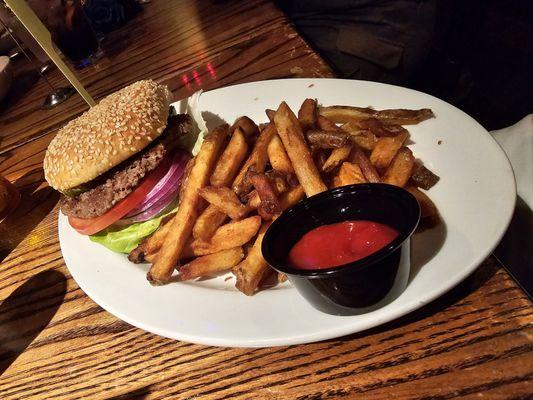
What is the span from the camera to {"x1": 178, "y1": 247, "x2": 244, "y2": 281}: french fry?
1.70m

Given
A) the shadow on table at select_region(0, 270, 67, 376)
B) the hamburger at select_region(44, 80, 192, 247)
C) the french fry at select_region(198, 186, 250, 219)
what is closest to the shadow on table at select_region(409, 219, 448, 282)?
the french fry at select_region(198, 186, 250, 219)

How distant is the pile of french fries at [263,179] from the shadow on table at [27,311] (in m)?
0.56

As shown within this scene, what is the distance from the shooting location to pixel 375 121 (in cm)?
188

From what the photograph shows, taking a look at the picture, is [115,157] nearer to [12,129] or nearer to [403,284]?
[403,284]

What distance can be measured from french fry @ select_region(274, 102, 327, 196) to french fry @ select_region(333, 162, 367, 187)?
0.08 m

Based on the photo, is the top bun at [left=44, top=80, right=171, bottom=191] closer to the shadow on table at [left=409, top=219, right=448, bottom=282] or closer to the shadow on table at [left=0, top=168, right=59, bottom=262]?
the shadow on table at [left=0, top=168, right=59, bottom=262]

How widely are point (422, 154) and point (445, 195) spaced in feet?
0.96

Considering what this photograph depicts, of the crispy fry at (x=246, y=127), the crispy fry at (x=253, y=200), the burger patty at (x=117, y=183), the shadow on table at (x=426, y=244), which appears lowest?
the shadow on table at (x=426, y=244)

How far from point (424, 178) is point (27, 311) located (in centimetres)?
202

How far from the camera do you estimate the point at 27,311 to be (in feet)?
7.02

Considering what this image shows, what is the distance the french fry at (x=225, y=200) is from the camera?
5.63 ft

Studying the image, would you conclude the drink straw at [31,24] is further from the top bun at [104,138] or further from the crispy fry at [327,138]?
the crispy fry at [327,138]

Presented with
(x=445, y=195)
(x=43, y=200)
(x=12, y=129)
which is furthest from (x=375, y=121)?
(x=12, y=129)

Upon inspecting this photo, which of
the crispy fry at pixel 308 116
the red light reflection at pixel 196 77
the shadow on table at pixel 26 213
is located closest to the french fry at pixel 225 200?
the crispy fry at pixel 308 116
